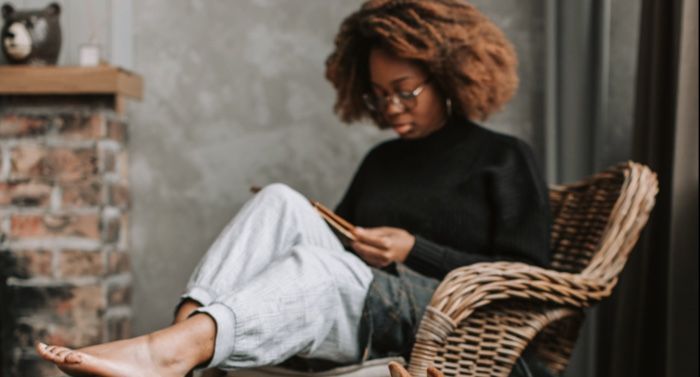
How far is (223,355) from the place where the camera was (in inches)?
60.7

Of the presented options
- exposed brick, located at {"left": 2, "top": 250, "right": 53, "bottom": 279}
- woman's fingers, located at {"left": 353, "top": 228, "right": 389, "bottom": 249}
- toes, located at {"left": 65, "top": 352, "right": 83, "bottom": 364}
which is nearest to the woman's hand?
woman's fingers, located at {"left": 353, "top": 228, "right": 389, "bottom": 249}

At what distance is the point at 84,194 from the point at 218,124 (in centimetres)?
48

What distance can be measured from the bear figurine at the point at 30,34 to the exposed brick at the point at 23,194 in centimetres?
39

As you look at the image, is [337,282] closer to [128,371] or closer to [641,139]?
[128,371]

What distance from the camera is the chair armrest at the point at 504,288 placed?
1729 millimetres

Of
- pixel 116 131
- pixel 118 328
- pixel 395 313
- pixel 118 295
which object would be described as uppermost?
pixel 116 131

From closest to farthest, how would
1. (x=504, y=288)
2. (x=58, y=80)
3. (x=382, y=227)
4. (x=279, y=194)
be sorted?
(x=504, y=288) → (x=279, y=194) → (x=382, y=227) → (x=58, y=80)

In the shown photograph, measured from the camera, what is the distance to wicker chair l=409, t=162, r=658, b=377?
1.73 metres

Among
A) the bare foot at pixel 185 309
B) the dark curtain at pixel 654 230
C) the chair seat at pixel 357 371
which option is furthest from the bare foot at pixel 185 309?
the dark curtain at pixel 654 230

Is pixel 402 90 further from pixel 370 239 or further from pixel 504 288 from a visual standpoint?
pixel 504 288

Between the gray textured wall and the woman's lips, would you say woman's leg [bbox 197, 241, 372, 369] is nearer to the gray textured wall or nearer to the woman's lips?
the woman's lips

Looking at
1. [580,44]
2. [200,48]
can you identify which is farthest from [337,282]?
[200,48]

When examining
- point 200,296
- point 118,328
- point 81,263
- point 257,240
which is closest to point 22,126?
point 81,263

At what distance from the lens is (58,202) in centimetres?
298
